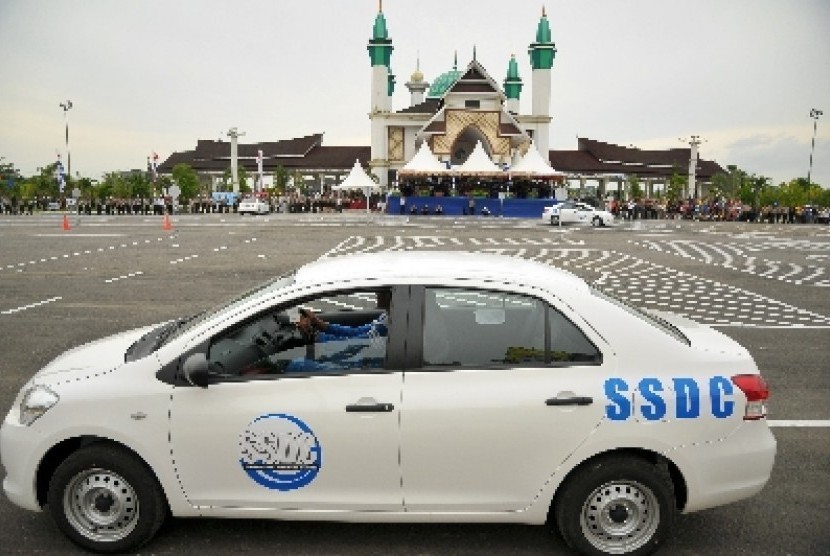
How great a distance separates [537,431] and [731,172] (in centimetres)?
10183

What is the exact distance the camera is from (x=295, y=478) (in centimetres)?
354

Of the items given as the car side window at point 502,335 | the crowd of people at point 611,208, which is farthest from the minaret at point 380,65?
the car side window at point 502,335

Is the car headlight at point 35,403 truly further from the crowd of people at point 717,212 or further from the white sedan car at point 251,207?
the white sedan car at point 251,207

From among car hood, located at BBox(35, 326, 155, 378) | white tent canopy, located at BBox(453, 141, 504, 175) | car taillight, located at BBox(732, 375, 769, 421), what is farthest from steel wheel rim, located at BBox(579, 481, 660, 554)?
white tent canopy, located at BBox(453, 141, 504, 175)

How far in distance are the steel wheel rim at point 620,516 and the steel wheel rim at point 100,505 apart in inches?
93.8

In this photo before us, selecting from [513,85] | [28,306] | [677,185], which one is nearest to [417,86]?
[513,85]

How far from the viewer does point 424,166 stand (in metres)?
52.2

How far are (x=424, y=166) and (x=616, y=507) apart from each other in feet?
163

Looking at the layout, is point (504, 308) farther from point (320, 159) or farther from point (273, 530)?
point (320, 159)

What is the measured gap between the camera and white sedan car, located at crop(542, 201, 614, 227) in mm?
39750

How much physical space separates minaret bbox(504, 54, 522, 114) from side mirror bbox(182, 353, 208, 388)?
89.9m

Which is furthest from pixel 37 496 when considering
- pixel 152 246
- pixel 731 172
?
pixel 731 172

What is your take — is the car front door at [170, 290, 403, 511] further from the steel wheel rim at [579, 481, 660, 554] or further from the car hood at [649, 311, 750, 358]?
the car hood at [649, 311, 750, 358]

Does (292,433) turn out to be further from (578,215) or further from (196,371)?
(578,215)
